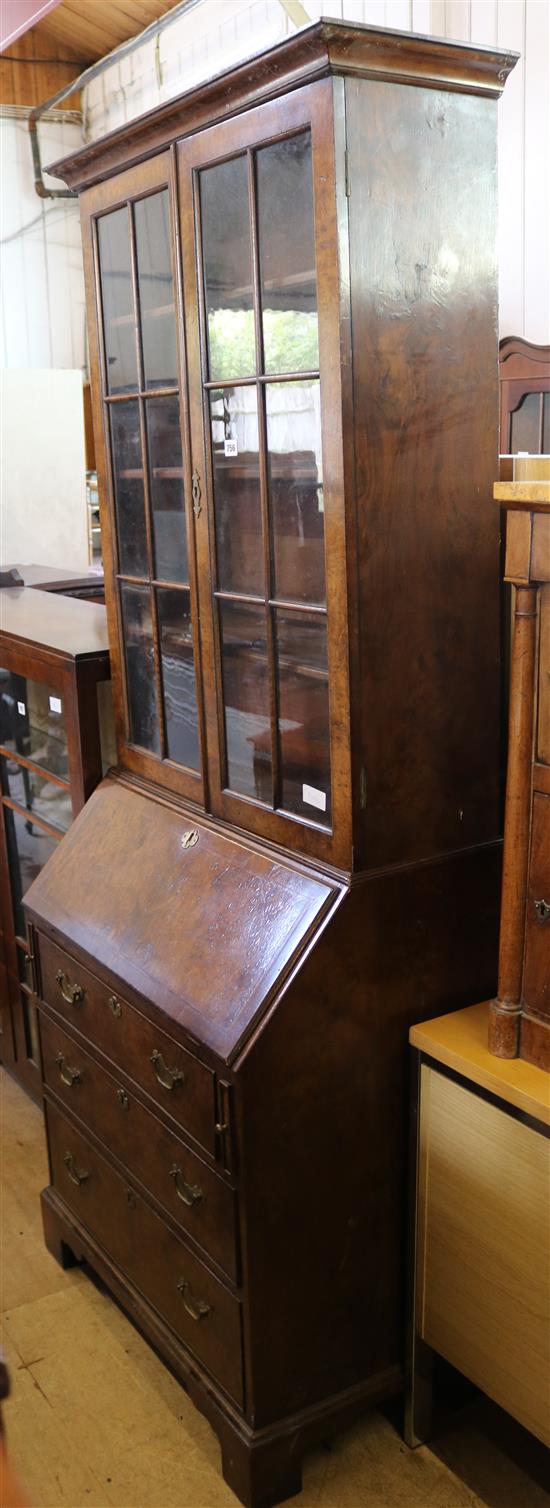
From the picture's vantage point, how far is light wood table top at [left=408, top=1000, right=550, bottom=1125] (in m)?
1.68

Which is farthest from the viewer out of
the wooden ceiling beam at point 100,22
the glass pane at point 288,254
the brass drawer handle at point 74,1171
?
the wooden ceiling beam at point 100,22

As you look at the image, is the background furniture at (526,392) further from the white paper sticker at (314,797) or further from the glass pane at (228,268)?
the white paper sticker at (314,797)

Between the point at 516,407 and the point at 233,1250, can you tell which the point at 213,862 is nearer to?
the point at 233,1250

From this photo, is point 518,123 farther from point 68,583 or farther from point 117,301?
point 117,301

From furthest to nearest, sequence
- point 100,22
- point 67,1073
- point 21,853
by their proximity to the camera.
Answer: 1. point 100,22
2. point 21,853
3. point 67,1073

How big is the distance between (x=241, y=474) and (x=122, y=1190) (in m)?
1.30

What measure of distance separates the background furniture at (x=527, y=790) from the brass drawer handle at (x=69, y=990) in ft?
2.84

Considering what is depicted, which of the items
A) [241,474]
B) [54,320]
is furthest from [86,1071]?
[54,320]

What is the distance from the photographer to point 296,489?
1.78m

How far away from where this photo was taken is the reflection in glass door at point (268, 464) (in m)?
1.70

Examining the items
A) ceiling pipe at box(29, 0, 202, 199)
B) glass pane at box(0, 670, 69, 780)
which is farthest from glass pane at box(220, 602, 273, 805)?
ceiling pipe at box(29, 0, 202, 199)

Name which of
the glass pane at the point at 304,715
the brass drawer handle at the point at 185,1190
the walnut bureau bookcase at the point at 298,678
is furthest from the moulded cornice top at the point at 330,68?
the brass drawer handle at the point at 185,1190

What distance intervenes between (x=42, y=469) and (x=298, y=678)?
3.04m

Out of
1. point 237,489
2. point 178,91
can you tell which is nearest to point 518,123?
point 178,91
